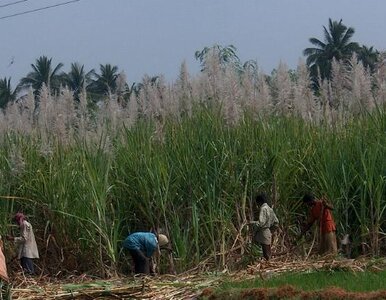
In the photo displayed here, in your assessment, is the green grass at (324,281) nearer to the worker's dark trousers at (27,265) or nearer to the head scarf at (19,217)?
the worker's dark trousers at (27,265)

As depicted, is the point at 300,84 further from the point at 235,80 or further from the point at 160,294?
the point at 160,294

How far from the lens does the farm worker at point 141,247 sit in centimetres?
1245

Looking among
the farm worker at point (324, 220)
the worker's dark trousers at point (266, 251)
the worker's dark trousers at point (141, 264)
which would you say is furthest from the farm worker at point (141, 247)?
the farm worker at point (324, 220)

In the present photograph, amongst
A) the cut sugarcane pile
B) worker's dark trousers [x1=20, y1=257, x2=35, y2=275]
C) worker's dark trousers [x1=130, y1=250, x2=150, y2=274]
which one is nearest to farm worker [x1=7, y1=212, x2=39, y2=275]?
worker's dark trousers [x1=20, y1=257, x2=35, y2=275]

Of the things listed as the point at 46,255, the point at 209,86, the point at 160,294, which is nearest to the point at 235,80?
the point at 209,86

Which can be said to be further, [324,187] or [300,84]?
[300,84]

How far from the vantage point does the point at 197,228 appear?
12.9 m

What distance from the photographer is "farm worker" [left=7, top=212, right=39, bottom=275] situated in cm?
1297

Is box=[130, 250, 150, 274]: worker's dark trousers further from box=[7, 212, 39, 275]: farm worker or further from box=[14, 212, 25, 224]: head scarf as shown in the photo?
box=[14, 212, 25, 224]: head scarf

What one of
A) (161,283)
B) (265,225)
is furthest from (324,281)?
(265,225)

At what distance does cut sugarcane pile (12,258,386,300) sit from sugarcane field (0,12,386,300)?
11cm

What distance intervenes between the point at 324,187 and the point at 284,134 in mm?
1032

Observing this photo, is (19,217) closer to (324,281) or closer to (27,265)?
(27,265)

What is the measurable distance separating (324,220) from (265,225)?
808 mm
